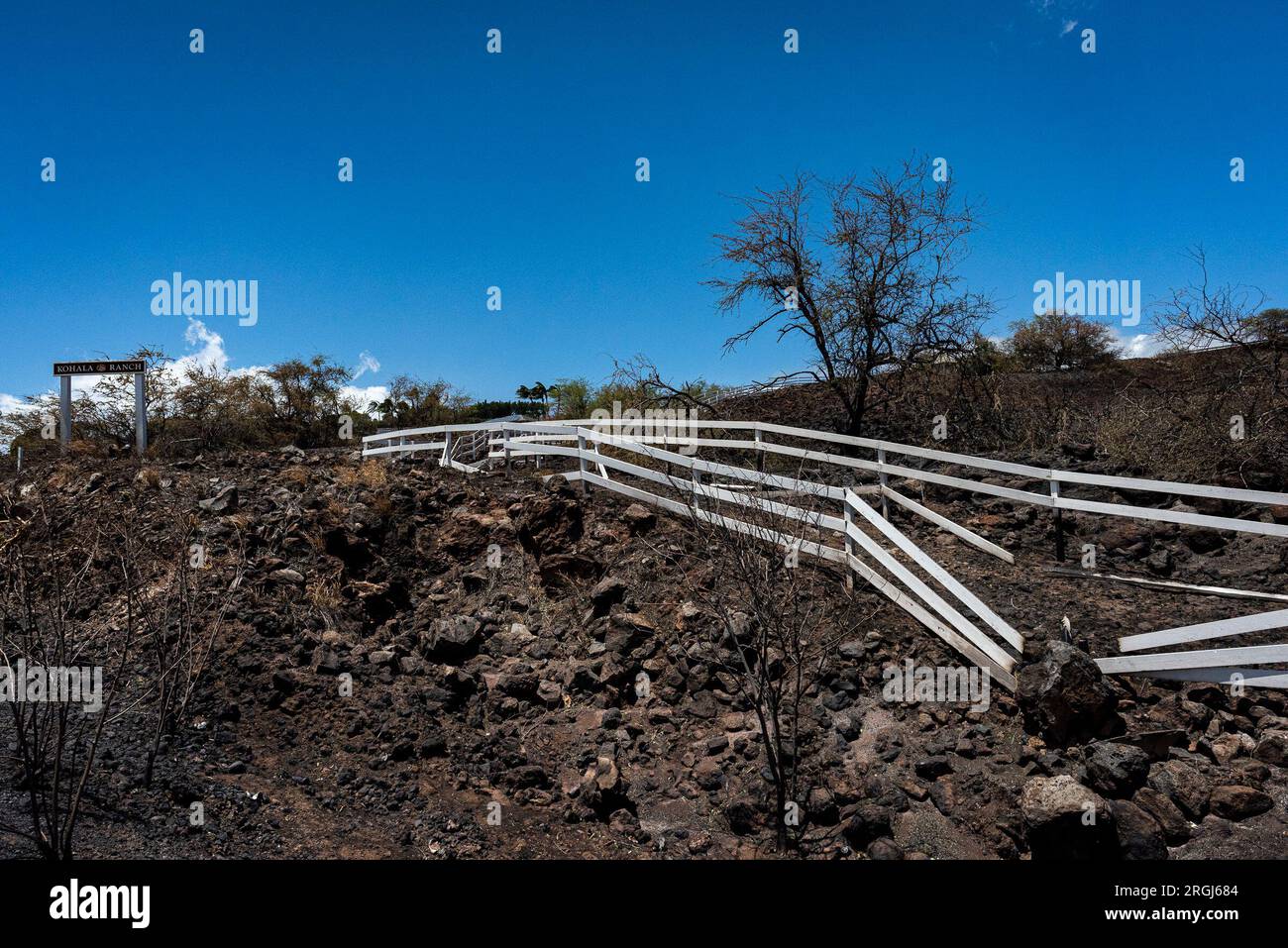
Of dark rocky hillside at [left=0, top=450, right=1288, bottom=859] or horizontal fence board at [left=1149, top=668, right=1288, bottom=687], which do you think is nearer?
dark rocky hillside at [left=0, top=450, right=1288, bottom=859]

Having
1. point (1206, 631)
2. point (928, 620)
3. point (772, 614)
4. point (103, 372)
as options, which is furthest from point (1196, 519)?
point (103, 372)

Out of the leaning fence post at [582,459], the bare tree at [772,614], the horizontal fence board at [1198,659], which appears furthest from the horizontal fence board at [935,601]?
the leaning fence post at [582,459]

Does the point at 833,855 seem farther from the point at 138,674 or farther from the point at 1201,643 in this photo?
the point at 138,674

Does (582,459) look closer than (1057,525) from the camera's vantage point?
No

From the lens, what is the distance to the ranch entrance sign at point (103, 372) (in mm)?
18500

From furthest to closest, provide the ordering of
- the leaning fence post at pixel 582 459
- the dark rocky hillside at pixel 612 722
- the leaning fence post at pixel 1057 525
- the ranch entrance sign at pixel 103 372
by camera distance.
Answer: the ranch entrance sign at pixel 103 372, the leaning fence post at pixel 582 459, the leaning fence post at pixel 1057 525, the dark rocky hillside at pixel 612 722

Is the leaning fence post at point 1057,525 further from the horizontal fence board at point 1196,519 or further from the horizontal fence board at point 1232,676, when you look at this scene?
the horizontal fence board at point 1232,676

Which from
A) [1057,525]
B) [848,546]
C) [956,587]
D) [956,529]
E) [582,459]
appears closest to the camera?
[956,587]

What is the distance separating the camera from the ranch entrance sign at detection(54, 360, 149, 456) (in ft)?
60.7

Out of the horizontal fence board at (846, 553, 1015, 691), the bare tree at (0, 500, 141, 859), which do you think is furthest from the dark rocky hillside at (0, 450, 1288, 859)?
the bare tree at (0, 500, 141, 859)

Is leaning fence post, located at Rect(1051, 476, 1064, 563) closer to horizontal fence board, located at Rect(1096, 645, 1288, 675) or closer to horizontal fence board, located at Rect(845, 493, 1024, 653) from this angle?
horizontal fence board, located at Rect(845, 493, 1024, 653)

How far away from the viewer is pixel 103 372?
18.7m

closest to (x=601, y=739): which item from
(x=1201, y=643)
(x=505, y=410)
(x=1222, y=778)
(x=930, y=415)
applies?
(x=1222, y=778)

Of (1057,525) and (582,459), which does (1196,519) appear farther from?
(582,459)
